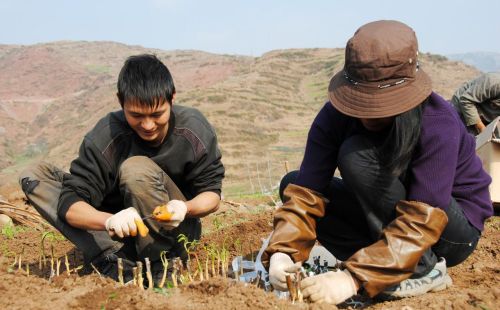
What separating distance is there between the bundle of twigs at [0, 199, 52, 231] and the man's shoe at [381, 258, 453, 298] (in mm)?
3465

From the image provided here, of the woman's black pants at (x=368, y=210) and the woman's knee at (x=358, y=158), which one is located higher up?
Answer: the woman's knee at (x=358, y=158)

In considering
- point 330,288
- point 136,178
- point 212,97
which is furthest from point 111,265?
point 212,97

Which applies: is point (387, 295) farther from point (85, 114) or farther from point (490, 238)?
point (85, 114)

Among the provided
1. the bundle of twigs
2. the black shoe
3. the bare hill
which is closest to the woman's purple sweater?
the black shoe

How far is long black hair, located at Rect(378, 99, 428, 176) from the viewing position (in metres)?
1.99

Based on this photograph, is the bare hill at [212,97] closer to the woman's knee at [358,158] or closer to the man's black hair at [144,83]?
the man's black hair at [144,83]

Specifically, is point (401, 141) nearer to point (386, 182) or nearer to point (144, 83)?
point (386, 182)

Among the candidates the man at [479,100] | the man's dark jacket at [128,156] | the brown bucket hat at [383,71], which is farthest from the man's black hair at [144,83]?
the man at [479,100]

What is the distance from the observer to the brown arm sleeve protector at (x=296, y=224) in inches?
89.7

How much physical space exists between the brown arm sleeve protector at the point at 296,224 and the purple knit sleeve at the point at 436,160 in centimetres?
46

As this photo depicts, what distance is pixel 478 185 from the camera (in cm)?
239

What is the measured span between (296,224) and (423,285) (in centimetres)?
61

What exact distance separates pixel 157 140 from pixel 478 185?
Answer: 5.03 ft

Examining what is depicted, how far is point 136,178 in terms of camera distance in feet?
8.25
